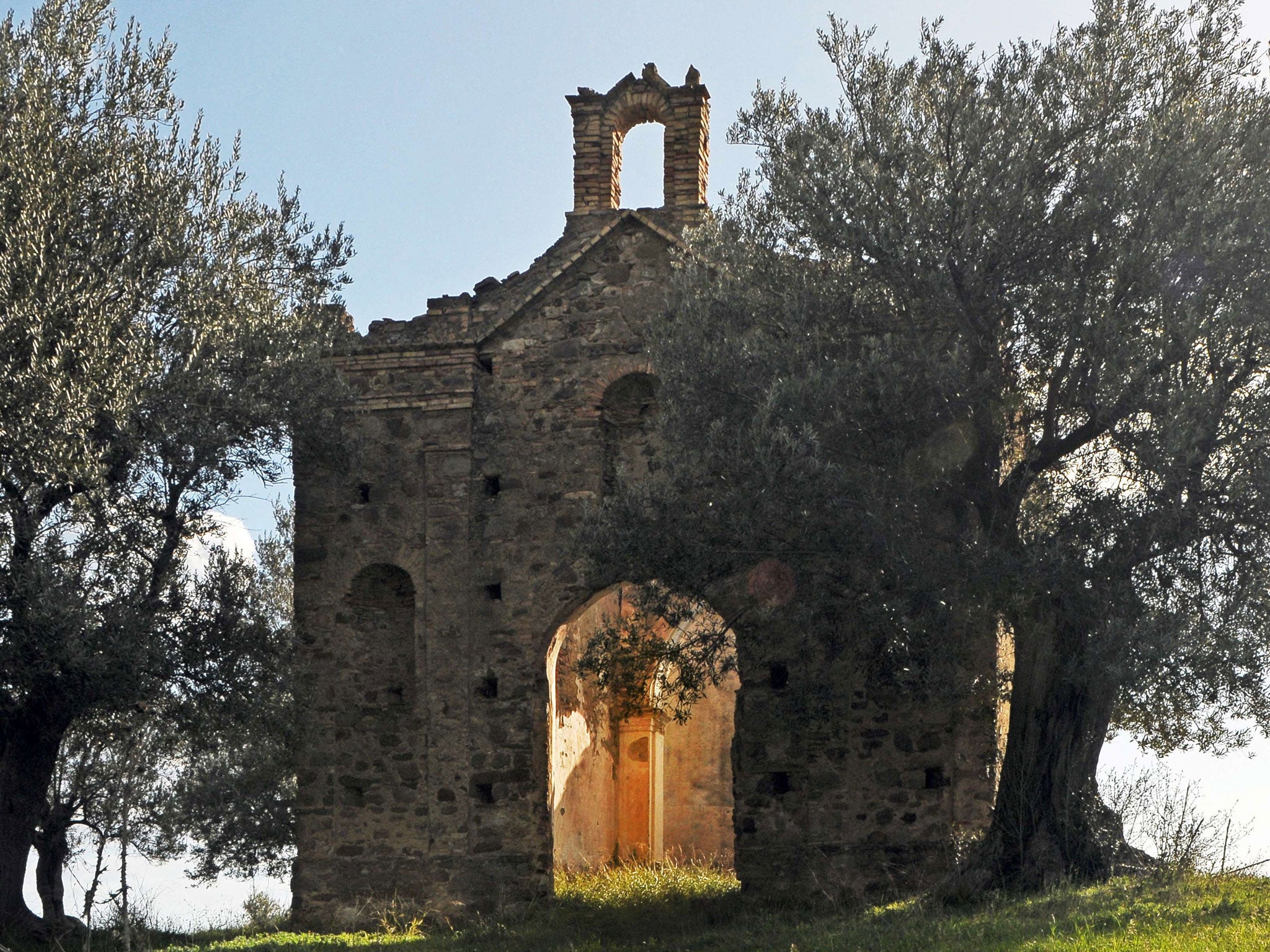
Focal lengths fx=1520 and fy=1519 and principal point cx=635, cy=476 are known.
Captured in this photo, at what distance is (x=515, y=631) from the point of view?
1590 centimetres

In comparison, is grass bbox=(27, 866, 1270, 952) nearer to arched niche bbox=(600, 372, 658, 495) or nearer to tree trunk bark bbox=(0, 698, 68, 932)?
tree trunk bark bbox=(0, 698, 68, 932)

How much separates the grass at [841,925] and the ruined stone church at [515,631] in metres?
0.81

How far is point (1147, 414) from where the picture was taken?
40.3ft

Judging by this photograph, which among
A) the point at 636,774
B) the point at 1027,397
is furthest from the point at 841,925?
the point at 636,774

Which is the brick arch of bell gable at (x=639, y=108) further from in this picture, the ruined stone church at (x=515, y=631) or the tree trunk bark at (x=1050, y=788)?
the tree trunk bark at (x=1050, y=788)

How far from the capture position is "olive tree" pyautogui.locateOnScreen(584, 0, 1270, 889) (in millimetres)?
11867

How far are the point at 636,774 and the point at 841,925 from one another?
1041cm

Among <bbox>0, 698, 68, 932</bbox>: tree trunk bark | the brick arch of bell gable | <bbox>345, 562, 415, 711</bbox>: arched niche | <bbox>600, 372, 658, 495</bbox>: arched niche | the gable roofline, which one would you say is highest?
the brick arch of bell gable

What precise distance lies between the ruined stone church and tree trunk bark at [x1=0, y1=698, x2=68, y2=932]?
2599mm

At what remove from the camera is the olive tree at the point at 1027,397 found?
11.9 m

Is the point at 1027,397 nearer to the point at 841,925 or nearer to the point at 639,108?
the point at 841,925

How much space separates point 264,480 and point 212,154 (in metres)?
3.40

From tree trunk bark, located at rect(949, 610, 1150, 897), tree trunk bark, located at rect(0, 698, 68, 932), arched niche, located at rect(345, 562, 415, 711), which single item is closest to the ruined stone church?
arched niche, located at rect(345, 562, 415, 711)

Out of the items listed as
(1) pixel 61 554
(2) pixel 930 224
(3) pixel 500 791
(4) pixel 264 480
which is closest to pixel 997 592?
(2) pixel 930 224
